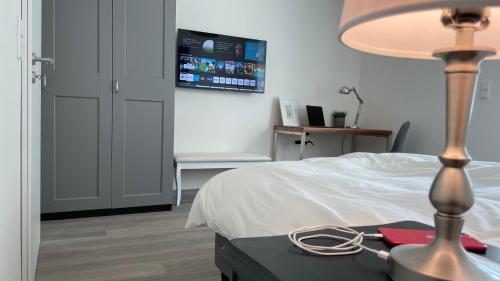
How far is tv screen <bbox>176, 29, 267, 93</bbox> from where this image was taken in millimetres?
3582

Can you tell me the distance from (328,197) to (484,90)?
2.76 metres

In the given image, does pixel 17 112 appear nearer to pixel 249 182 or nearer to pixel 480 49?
pixel 249 182

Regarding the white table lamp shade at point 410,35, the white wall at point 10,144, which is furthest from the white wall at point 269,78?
the white table lamp shade at point 410,35

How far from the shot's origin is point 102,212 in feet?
9.47

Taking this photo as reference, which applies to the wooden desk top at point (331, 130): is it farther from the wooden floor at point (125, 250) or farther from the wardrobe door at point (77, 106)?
the wardrobe door at point (77, 106)

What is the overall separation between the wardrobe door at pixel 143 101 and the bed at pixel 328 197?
57.3 inches

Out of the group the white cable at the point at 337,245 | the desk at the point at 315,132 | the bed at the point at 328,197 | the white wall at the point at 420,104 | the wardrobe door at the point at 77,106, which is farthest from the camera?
the desk at the point at 315,132

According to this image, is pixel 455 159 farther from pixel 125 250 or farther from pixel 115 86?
pixel 115 86

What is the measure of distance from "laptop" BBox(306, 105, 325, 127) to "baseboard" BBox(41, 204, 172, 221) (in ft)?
6.44

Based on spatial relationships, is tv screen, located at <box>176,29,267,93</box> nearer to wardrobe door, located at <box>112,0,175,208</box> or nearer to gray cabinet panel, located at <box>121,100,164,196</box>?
wardrobe door, located at <box>112,0,175,208</box>

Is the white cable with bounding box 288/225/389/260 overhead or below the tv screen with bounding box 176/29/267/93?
below

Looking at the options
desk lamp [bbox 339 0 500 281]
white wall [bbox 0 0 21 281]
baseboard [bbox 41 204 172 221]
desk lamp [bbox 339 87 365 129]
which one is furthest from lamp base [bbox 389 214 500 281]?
desk lamp [bbox 339 87 365 129]

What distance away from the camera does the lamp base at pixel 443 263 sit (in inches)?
19.6

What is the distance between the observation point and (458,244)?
53 centimetres
